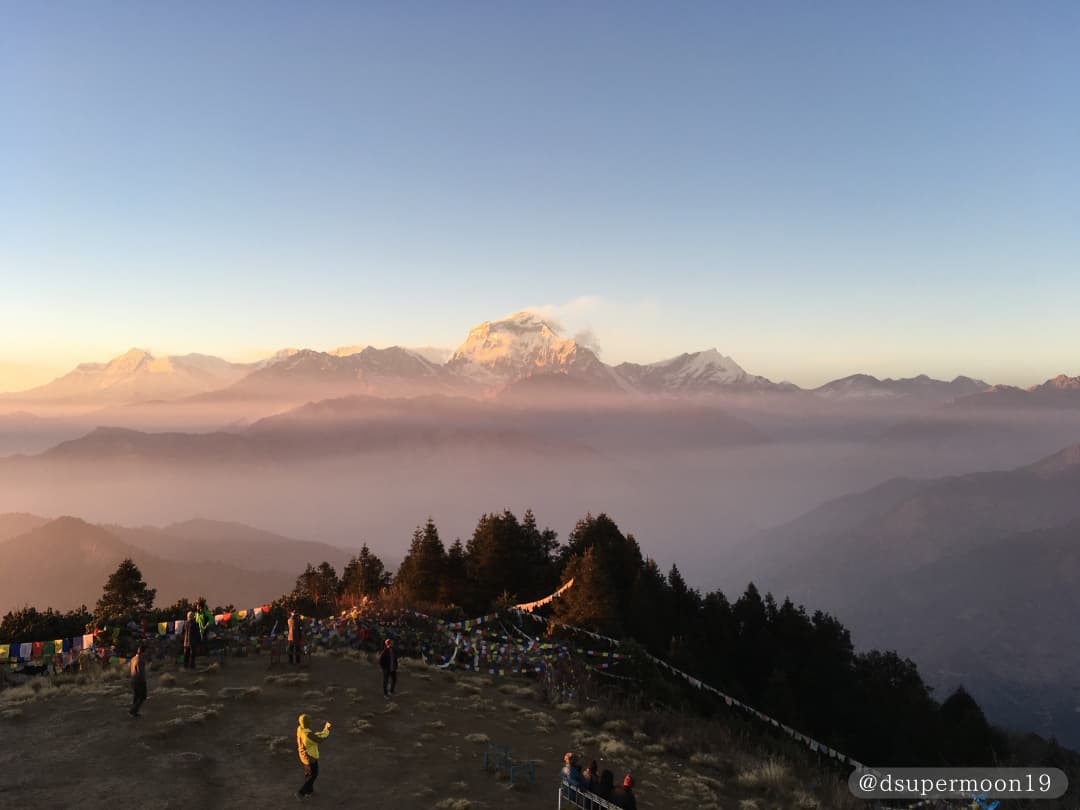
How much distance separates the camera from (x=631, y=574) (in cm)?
5897

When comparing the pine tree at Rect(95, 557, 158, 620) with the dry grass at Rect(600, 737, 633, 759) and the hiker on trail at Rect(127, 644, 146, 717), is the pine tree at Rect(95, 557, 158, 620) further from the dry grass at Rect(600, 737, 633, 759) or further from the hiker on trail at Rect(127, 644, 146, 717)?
the dry grass at Rect(600, 737, 633, 759)

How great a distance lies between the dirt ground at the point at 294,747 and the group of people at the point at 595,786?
1.27 metres

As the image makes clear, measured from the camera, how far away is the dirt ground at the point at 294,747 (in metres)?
15.9

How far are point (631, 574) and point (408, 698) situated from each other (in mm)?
37584

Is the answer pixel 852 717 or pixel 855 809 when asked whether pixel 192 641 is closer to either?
pixel 855 809

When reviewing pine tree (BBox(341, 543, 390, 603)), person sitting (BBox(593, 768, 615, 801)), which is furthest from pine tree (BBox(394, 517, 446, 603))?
person sitting (BBox(593, 768, 615, 801))

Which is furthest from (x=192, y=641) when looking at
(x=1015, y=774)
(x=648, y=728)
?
(x=1015, y=774)

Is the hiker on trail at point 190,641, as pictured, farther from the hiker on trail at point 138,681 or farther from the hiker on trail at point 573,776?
the hiker on trail at point 573,776

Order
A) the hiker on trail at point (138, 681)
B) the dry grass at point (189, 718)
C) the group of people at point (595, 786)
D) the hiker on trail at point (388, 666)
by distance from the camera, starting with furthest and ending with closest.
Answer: the hiker on trail at point (388, 666)
the hiker on trail at point (138, 681)
the dry grass at point (189, 718)
the group of people at point (595, 786)

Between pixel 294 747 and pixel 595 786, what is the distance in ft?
28.7

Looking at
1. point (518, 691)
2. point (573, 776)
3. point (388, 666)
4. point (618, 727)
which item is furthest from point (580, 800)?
point (518, 691)

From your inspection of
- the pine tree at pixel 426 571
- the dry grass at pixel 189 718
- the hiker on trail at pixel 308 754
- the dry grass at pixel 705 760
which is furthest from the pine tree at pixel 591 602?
the hiker on trail at pixel 308 754

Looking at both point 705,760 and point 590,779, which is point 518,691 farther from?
point 590,779

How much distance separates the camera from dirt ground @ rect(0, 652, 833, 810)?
626 inches
